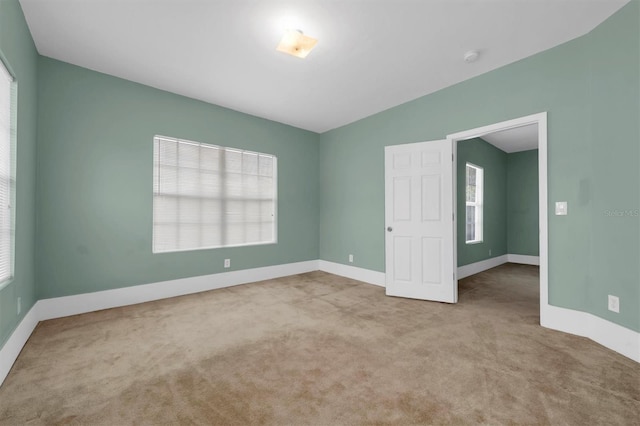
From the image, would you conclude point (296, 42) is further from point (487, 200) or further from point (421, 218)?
point (487, 200)

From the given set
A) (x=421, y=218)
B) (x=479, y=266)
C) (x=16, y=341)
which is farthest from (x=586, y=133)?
(x=16, y=341)

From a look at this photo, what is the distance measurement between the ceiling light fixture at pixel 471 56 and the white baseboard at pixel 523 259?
5.32m

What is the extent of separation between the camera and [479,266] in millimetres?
5402

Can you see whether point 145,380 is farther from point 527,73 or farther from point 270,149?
point 527,73

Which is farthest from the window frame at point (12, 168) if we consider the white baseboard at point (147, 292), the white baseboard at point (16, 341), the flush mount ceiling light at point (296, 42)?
the flush mount ceiling light at point (296, 42)

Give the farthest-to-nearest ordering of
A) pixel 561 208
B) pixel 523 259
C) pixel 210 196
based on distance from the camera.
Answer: pixel 523 259
pixel 210 196
pixel 561 208

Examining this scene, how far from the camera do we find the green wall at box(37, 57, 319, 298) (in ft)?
9.74

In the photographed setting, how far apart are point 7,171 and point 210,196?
222cm

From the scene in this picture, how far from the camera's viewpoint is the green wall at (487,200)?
492 centimetres

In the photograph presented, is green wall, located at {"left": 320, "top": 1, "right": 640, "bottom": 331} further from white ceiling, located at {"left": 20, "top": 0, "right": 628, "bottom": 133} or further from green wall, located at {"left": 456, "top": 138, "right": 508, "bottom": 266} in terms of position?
green wall, located at {"left": 456, "top": 138, "right": 508, "bottom": 266}

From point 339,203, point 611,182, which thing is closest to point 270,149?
point 339,203

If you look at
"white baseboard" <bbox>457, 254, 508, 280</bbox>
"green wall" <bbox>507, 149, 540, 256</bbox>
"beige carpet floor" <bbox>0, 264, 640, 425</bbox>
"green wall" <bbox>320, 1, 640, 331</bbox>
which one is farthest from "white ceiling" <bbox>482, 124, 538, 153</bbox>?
"beige carpet floor" <bbox>0, 264, 640, 425</bbox>

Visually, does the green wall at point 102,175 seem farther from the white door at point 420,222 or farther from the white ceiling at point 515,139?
the white ceiling at point 515,139

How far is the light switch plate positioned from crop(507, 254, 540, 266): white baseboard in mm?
4358
